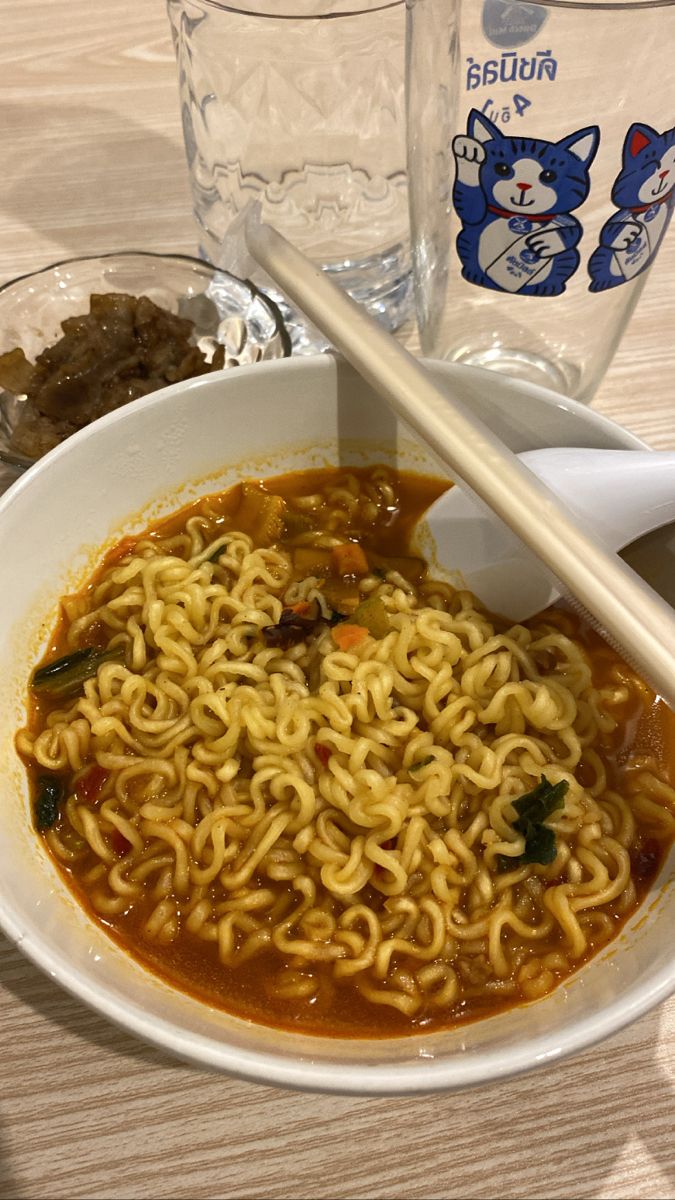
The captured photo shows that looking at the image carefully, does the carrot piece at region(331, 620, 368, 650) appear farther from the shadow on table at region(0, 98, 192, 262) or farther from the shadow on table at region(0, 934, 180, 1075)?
the shadow on table at region(0, 98, 192, 262)

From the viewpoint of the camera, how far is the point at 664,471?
5.09 feet

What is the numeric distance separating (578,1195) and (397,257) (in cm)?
207

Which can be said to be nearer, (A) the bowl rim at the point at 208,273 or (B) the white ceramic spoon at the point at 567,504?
(B) the white ceramic spoon at the point at 567,504

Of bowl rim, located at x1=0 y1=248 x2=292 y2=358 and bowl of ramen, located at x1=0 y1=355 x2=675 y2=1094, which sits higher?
bowl rim, located at x1=0 y1=248 x2=292 y2=358

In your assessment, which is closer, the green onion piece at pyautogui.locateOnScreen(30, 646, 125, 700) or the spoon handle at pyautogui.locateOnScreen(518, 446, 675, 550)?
the spoon handle at pyautogui.locateOnScreen(518, 446, 675, 550)

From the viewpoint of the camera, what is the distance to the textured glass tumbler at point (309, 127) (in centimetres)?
204

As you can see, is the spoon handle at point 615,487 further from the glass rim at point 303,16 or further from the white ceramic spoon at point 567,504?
the glass rim at point 303,16

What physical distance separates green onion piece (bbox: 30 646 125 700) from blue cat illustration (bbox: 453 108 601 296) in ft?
3.55

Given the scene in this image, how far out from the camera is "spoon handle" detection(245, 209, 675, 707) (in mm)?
1276

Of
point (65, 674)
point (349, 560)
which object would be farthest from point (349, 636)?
point (65, 674)

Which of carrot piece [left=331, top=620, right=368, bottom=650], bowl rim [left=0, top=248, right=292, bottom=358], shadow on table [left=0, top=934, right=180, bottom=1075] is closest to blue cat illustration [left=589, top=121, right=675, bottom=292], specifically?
bowl rim [left=0, top=248, right=292, bottom=358]

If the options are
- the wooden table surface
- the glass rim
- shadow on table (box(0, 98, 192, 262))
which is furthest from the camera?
shadow on table (box(0, 98, 192, 262))

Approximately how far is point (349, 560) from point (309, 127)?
44.4 inches

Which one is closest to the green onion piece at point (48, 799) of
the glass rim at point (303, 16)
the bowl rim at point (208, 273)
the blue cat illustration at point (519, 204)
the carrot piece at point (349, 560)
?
the carrot piece at point (349, 560)
